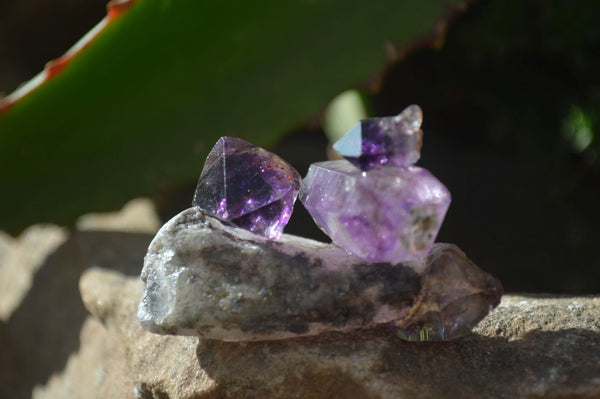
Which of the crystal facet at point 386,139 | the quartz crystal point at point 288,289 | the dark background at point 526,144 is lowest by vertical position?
the dark background at point 526,144

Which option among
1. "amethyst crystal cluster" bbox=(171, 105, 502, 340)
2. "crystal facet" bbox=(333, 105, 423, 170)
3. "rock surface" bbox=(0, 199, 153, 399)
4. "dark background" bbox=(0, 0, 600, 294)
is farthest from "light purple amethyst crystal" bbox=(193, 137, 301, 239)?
"dark background" bbox=(0, 0, 600, 294)

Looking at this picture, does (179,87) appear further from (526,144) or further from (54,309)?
(526,144)

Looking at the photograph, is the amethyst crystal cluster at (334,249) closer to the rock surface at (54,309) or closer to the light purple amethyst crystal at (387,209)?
the light purple amethyst crystal at (387,209)

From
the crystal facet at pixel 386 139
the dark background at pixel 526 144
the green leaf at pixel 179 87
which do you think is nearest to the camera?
the crystal facet at pixel 386 139

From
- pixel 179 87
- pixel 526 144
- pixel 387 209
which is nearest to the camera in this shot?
pixel 387 209

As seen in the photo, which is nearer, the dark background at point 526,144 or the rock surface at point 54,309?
the rock surface at point 54,309

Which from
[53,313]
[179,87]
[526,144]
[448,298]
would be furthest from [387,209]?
[526,144]

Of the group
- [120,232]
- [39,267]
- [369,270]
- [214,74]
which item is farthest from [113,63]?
[369,270]

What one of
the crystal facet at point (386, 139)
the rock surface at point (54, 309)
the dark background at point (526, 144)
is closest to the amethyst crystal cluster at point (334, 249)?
the crystal facet at point (386, 139)
